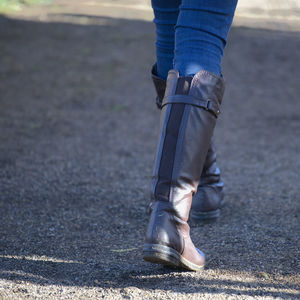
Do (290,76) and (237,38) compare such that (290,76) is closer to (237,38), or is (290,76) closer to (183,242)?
(237,38)

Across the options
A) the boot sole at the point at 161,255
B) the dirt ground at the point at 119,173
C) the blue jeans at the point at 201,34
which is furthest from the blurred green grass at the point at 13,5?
the boot sole at the point at 161,255

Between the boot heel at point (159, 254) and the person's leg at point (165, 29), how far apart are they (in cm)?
76

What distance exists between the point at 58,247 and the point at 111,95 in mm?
3063

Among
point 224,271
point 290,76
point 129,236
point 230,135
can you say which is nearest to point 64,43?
point 290,76

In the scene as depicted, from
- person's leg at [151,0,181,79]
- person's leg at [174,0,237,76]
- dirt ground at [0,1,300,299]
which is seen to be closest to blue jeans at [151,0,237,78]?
person's leg at [174,0,237,76]

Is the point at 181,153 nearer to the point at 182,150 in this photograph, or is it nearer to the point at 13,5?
the point at 182,150

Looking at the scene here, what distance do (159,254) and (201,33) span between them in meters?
0.67

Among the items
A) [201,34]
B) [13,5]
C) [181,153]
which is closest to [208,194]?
[181,153]

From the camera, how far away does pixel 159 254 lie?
4.55ft

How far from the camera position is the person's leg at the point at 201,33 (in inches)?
58.4

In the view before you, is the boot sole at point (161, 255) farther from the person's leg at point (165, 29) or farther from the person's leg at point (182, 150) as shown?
the person's leg at point (165, 29)

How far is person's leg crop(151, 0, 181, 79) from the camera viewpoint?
1784 mm

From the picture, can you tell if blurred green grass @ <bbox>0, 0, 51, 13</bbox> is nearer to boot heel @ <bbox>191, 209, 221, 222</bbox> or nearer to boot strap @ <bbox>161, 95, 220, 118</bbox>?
boot heel @ <bbox>191, 209, 221, 222</bbox>

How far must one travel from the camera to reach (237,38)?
22.3 ft
